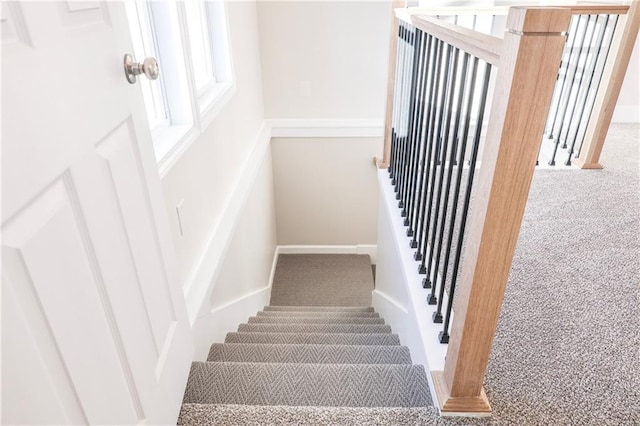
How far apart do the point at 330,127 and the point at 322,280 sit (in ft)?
4.70

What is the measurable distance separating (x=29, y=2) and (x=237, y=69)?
7.19 feet

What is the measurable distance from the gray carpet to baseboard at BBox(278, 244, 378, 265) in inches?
1.6

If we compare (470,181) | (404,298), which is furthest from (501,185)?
(404,298)

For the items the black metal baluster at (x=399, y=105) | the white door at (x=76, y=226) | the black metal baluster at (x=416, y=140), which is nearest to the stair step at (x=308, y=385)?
the white door at (x=76, y=226)

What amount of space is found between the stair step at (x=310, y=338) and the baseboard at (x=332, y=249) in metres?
2.22

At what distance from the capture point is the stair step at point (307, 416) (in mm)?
1205

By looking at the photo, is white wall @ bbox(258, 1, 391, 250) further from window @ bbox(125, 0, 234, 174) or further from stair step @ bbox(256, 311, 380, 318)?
window @ bbox(125, 0, 234, 174)

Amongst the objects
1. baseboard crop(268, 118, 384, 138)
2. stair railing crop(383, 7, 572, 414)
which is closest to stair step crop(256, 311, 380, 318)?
stair railing crop(383, 7, 572, 414)

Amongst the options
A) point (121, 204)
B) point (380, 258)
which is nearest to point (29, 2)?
point (121, 204)

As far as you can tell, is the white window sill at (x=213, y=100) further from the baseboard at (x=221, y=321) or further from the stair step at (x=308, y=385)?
the stair step at (x=308, y=385)

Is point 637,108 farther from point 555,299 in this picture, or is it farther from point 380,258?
point 555,299

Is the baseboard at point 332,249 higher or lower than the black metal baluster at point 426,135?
lower

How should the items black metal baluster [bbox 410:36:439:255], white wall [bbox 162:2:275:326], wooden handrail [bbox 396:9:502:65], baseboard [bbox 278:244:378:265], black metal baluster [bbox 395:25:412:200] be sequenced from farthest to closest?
1. baseboard [bbox 278:244:378:265]
2. black metal baluster [bbox 395:25:412:200]
3. white wall [bbox 162:2:275:326]
4. black metal baluster [bbox 410:36:439:255]
5. wooden handrail [bbox 396:9:502:65]

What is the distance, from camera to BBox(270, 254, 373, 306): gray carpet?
3873mm
